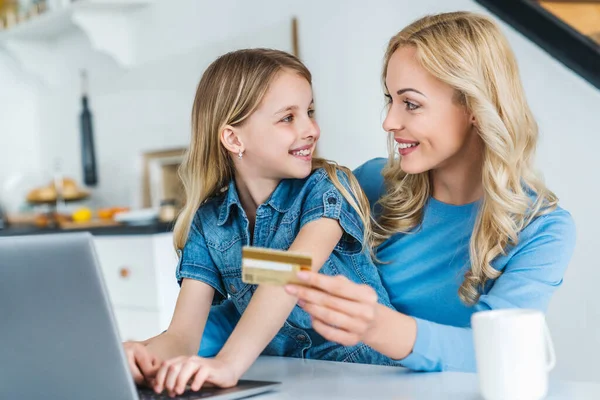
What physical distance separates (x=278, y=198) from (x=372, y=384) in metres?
0.50

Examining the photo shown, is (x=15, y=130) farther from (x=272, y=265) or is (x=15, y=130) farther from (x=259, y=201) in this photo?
(x=272, y=265)

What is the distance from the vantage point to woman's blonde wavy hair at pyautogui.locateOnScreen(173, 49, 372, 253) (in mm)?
1467

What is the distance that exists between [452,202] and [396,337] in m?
0.50

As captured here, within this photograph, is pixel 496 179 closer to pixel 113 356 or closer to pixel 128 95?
pixel 113 356

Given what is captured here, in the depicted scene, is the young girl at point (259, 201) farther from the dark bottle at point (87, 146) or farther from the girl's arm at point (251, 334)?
the dark bottle at point (87, 146)

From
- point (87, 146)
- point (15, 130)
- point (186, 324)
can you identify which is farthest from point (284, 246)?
point (15, 130)

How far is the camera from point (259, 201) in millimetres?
1495

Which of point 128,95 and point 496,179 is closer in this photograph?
point 496,179

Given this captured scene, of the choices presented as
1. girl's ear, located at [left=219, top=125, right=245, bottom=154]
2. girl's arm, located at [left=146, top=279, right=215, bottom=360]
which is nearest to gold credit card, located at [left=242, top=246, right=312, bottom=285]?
girl's arm, located at [left=146, top=279, right=215, bottom=360]

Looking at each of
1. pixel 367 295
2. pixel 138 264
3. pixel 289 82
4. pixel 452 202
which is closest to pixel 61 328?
pixel 367 295

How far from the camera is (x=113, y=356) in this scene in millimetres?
886

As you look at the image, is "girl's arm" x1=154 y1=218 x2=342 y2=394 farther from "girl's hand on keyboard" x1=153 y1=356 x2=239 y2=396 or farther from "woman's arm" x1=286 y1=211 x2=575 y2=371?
"woman's arm" x1=286 y1=211 x2=575 y2=371

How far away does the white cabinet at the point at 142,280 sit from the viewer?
2916 millimetres

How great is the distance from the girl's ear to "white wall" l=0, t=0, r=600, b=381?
1070 mm
